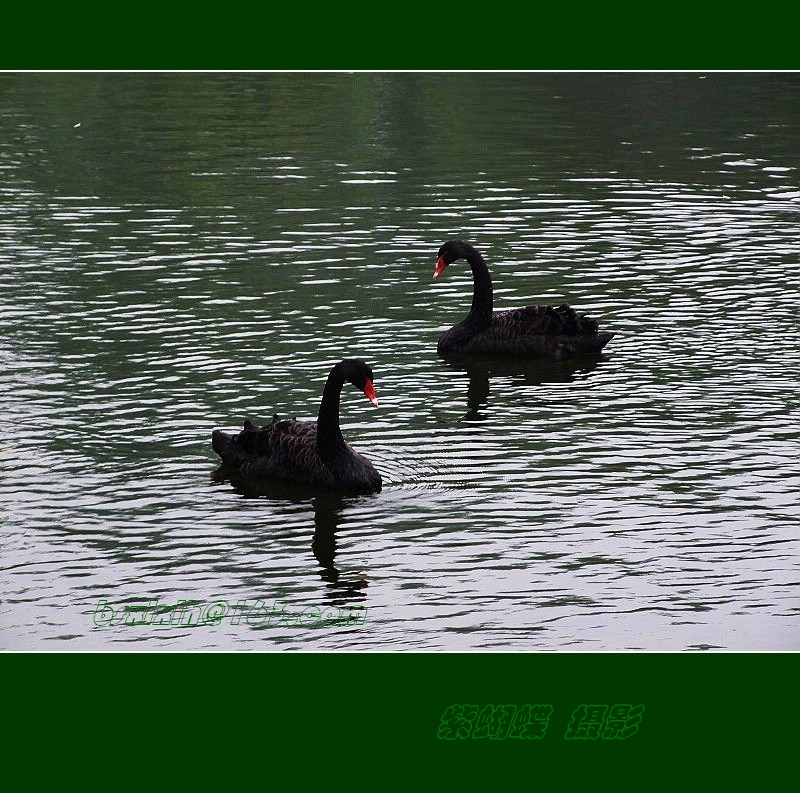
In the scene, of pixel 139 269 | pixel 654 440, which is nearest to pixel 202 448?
pixel 654 440

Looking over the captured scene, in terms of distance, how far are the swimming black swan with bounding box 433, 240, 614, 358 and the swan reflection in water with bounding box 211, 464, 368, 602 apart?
199 inches

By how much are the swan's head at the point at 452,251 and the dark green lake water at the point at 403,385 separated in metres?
0.81

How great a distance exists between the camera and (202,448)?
16.2 metres

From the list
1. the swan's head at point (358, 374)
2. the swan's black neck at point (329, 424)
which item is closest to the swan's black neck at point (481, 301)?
the swan's head at point (358, 374)

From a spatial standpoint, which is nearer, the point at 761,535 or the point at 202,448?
the point at 761,535

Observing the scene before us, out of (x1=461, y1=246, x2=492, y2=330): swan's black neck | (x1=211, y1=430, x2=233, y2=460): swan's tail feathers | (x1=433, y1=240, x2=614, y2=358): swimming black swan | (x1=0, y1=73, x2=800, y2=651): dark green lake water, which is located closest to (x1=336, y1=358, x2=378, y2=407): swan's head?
(x1=0, y1=73, x2=800, y2=651): dark green lake water

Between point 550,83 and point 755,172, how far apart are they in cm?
1491

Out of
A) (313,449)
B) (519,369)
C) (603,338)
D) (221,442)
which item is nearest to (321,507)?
(313,449)

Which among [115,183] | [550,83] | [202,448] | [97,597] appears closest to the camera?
[97,597]

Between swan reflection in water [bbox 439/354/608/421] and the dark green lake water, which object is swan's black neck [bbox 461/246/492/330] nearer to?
swan reflection in water [bbox 439/354/608/421]

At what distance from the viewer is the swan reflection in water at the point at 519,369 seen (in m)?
19.1

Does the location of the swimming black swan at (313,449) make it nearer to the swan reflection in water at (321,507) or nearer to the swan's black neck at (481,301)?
the swan reflection in water at (321,507)

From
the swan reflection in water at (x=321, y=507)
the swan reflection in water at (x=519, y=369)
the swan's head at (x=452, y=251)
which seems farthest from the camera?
the swan's head at (x=452, y=251)

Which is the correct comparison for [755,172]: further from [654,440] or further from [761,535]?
[761,535]
